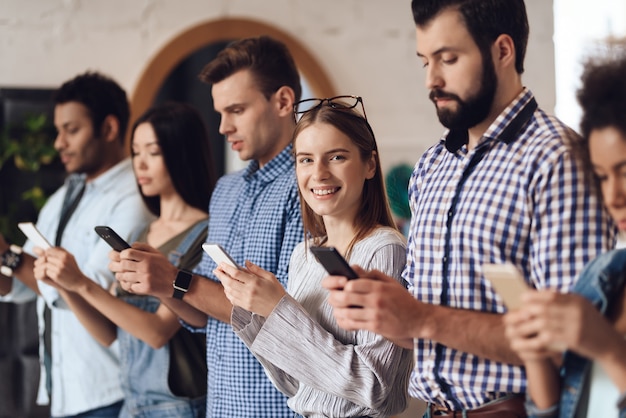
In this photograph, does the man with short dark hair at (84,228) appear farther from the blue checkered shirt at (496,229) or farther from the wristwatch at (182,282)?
the blue checkered shirt at (496,229)

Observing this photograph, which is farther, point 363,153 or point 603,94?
point 363,153

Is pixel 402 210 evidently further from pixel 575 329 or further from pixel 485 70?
pixel 575 329

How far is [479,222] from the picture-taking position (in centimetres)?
134

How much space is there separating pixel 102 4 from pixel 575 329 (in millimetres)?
3528

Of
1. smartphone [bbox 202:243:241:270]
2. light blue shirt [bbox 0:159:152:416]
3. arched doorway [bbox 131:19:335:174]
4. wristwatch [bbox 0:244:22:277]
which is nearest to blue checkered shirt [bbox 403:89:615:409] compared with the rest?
smartphone [bbox 202:243:241:270]

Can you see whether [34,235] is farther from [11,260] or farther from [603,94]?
[603,94]

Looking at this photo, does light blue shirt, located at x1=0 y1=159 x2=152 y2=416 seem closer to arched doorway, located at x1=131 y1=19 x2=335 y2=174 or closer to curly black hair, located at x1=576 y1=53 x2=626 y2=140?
arched doorway, located at x1=131 y1=19 x2=335 y2=174

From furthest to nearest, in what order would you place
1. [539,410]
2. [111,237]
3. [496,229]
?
[111,237]
[496,229]
[539,410]

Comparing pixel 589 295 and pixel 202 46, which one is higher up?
pixel 202 46

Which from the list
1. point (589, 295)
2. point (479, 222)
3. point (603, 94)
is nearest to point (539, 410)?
point (589, 295)

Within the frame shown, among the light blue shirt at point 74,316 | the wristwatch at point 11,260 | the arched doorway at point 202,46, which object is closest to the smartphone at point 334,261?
the light blue shirt at point 74,316

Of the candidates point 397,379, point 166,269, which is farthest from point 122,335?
point 397,379

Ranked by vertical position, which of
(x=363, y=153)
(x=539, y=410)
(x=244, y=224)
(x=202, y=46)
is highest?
(x=202, y=46)

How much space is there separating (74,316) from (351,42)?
86.3 inches
